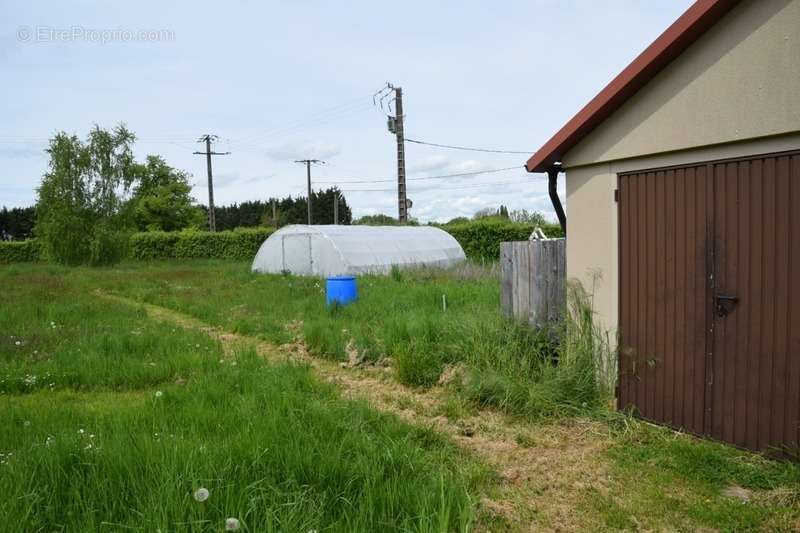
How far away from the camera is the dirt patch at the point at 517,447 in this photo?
3658 millimetres

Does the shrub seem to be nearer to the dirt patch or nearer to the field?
the field

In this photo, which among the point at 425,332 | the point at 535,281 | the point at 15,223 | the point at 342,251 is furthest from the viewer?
the point at 15,223

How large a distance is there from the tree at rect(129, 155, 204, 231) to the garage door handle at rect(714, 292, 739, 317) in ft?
186

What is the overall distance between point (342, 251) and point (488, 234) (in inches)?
425

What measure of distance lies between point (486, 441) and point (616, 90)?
11.6ft

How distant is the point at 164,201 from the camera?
5553cm

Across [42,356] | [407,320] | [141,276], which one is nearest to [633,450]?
[407,320]

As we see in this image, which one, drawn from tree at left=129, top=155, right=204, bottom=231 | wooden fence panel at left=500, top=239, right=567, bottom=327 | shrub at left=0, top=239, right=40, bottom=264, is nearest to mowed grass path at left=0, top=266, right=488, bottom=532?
wooden fence panel at left=500, top=239, right=567, bottom=327

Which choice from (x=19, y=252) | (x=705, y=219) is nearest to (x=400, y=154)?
(x=705, y=219)

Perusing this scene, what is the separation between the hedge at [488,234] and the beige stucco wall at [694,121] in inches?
806

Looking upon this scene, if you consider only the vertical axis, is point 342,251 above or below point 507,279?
above

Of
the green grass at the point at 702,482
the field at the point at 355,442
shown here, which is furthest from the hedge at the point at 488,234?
the green grass at the point at 702,482

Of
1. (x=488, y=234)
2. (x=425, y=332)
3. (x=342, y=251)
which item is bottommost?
(x=425, y=332)

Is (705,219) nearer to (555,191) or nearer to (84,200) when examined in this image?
(555,191)
